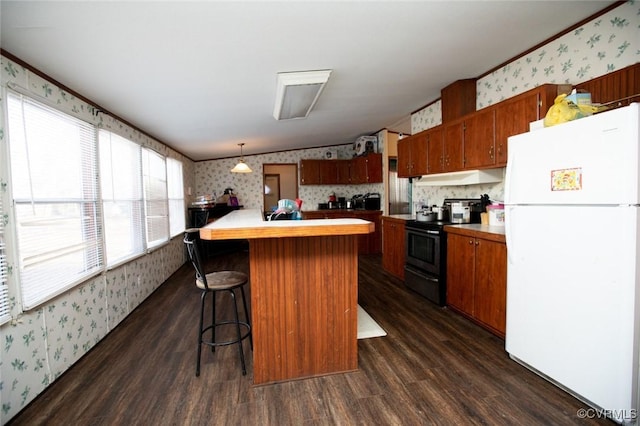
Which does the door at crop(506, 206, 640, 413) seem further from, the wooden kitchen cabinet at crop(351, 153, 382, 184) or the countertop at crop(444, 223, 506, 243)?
the wooden kitchen cabinet at crop(351, 153, 382, 184)

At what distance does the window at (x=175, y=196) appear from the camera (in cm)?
512

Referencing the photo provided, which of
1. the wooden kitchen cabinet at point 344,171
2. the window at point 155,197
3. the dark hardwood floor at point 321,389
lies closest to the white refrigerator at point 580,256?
the dark hardwood floor at point 321,389

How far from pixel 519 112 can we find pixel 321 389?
2.72m

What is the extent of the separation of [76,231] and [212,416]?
1.86 m

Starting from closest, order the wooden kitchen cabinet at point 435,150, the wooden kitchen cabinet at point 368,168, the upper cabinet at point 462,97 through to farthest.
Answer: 1. the upper cabinet at point 462,97
2. the wooden kitchen cabinet at point 435,150
3. the wooden kitchen cabinet at point 368,168

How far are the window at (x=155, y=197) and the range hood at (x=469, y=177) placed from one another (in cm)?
388

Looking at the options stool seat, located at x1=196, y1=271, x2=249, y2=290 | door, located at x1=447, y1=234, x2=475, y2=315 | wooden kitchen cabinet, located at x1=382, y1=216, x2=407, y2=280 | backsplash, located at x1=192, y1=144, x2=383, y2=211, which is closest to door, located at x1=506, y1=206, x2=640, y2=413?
door, located at x1=447, y1=234, x2=475, y2=315

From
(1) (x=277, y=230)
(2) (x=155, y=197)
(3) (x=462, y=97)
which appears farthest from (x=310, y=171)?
(1) (x=277, y=230)

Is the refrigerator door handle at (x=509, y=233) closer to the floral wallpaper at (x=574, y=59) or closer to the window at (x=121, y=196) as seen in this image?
the floral wallpaper at (x=574, y=59)

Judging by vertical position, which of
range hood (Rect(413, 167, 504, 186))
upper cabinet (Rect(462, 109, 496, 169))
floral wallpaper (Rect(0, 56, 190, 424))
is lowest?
floral wallpaper (Rect(0, 56, 190, 424))

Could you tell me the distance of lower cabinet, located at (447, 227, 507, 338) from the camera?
243cm

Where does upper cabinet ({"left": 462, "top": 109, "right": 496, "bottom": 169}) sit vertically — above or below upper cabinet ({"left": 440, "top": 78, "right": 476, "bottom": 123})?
below

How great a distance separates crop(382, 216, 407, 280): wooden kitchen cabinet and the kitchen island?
81.8 inches

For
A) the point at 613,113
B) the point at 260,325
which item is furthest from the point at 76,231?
the point at 613,113
